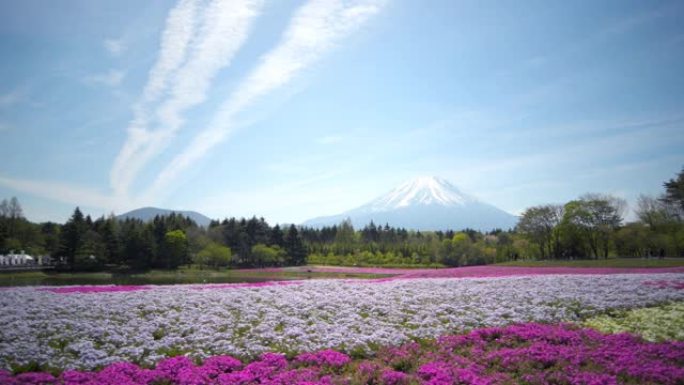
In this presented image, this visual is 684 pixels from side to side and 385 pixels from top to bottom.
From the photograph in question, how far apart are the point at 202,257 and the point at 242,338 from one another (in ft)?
235

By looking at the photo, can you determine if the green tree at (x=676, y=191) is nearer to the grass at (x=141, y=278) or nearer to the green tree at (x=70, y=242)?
the grass at (x=141, y=278)

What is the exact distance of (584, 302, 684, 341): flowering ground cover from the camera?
1175cm

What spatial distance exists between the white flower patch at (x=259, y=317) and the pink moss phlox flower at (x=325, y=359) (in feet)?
2.38

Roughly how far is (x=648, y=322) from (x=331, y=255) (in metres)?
84.6

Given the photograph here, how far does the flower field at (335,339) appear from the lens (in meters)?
9.07

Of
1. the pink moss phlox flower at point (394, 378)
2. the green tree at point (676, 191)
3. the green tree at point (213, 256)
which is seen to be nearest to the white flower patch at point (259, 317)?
the pink moss phlox flower at point (394, 378)

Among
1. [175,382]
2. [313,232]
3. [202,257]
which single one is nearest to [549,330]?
[175,382]

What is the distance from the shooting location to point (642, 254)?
70.8 meters

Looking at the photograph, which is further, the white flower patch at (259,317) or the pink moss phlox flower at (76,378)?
the white flower patch at (259,317)

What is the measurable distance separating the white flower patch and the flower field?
1.8 inches

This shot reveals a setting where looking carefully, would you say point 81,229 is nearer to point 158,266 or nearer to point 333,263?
point 158,266

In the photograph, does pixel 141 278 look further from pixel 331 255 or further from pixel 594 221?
pixel 594 221

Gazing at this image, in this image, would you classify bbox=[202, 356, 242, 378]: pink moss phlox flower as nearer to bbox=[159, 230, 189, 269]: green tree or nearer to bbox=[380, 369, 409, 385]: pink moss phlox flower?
bbox=[380, 369, 409, 385]: pink moss phlox flower

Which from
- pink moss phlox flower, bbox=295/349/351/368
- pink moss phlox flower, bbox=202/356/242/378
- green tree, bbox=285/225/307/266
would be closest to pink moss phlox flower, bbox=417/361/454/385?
pink moss phlox flower, bbox=295/349/351/368
